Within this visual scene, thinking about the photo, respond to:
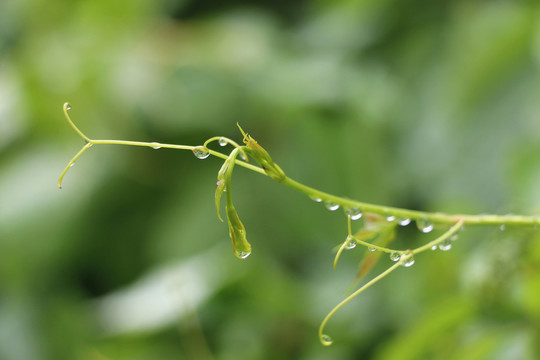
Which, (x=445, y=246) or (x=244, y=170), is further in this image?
(x=244, y=170)

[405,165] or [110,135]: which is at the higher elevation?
[110,135]

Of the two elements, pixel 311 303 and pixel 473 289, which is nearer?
pixel 473 289

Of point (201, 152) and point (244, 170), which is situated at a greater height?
point (201, 152)

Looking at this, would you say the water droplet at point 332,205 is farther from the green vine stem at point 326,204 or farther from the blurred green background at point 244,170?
the blurred green background at point 244,170

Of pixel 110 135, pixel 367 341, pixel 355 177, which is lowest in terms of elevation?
pixel 367 341

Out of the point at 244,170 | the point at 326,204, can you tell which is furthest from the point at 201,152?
the point at 244,170

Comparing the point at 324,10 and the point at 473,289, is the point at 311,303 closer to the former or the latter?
the point at 473,289

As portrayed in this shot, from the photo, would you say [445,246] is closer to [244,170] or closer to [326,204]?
[326,204]

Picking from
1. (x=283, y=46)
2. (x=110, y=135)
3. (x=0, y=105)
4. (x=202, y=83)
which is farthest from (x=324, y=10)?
(x=0, y=105)
